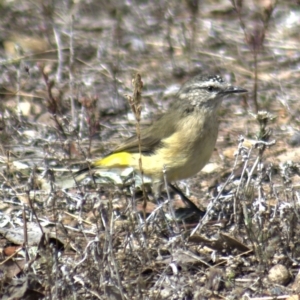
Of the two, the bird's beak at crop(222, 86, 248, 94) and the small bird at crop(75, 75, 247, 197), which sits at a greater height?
the bird's beak at crop(222, 86, 248, 94)

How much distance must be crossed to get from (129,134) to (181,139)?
170 centimetres

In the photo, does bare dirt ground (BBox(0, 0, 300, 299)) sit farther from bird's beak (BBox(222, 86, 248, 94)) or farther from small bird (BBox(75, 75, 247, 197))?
bird's beak (BBox(222, 86, 248, 94))

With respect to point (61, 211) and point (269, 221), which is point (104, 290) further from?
point (61, 211)

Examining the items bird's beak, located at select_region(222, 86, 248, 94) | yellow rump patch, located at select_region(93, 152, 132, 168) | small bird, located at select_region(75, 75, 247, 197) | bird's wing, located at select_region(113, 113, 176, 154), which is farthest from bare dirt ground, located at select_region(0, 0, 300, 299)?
bird's beak, located at select_region(222, 86, 248, 94)

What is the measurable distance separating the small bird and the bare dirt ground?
27 centimetres

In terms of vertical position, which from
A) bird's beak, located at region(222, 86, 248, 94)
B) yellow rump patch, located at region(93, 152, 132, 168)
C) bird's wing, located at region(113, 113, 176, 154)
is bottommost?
yellow rump patch, located at region(93, 152, 132, 168)

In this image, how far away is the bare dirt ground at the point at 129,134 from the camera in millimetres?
5156

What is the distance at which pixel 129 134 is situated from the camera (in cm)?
848

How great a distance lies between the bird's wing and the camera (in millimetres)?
7020

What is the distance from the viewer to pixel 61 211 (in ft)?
21.3

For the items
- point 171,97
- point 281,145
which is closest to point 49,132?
point 171,97

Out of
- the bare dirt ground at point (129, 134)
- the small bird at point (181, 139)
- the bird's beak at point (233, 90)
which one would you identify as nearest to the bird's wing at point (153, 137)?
the small bird at point (181, 139)

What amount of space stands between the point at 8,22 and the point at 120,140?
3677mm

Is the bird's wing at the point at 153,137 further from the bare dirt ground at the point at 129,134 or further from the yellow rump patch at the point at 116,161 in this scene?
the bare dirt ground at the point at 129,134
